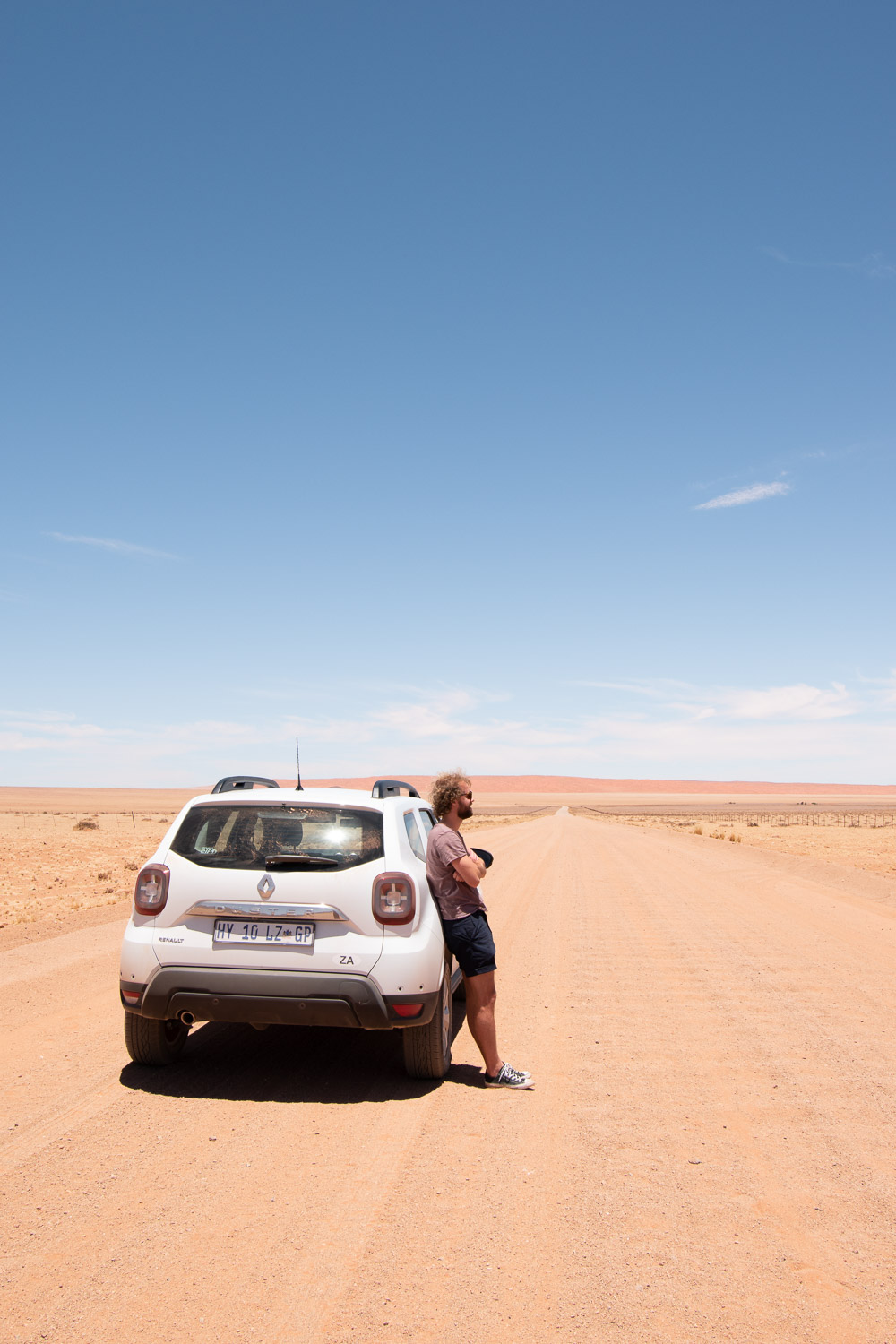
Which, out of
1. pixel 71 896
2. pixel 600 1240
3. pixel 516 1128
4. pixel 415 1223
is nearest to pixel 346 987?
pixel 516 1128

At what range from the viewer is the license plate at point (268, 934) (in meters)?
5.12

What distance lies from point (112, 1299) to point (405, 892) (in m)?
2.42

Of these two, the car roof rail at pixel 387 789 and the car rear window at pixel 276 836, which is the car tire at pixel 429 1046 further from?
the car roof rail at pixel 387 789

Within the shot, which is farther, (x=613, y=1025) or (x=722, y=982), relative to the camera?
(x=722, y=982)

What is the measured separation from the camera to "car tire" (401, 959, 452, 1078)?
5465mm

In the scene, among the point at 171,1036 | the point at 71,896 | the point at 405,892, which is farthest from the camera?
the point at 71,896

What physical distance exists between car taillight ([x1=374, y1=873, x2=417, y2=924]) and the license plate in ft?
1.32

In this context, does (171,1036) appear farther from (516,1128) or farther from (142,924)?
(516,1128)

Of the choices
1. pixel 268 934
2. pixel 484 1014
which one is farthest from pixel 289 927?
pixel 484 1014

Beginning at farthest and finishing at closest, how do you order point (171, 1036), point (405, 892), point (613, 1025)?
point (613, 1025)
point (171, 1036)
point (405, 892)

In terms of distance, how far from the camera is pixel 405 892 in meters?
5.20

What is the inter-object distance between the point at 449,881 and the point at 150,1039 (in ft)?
6.93

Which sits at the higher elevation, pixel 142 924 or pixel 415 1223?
pixel 142 924

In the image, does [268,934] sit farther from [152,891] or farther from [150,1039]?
[150,1039]
